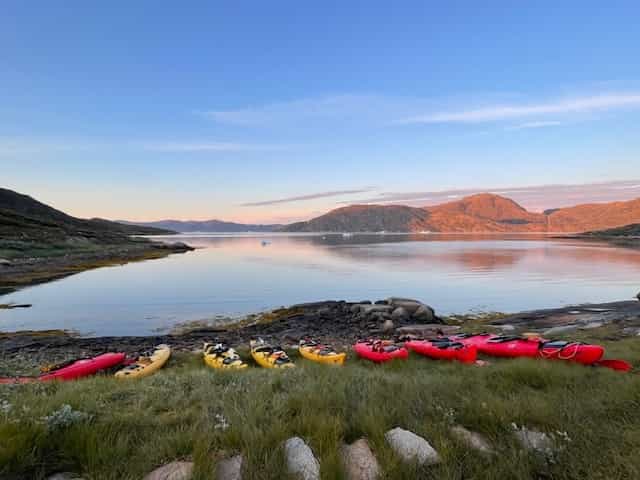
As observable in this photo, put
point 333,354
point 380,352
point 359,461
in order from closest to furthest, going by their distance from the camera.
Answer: point 359,461, point 380,352, point 333,354

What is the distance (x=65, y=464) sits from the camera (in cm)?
294

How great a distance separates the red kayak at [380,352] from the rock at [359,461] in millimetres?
6842

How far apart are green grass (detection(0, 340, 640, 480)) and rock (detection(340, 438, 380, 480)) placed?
95 millimetres

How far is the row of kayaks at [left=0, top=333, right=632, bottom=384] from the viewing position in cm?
873

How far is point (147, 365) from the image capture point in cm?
1077

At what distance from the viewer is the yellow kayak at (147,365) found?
9977mm

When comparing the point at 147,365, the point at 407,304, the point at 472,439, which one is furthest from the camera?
the point at 407,304

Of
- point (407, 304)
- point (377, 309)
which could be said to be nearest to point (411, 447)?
point (377, 309)

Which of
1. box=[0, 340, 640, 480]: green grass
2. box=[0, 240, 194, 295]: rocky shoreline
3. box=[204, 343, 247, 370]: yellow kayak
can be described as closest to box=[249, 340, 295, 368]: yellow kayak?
box=[204, 343, 247, 370]: yellow kayak

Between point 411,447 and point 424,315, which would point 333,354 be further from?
point 424,315

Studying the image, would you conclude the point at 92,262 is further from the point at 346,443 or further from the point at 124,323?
the point at 346,443

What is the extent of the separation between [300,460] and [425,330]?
14.6 meters

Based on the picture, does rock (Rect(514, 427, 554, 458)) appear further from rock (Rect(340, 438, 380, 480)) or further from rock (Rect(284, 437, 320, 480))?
rock (Rect(284, 437, 320, 480))

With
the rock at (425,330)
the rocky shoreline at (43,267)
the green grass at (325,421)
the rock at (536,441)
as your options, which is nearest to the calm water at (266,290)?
the rocky shoreline at (43,267)
